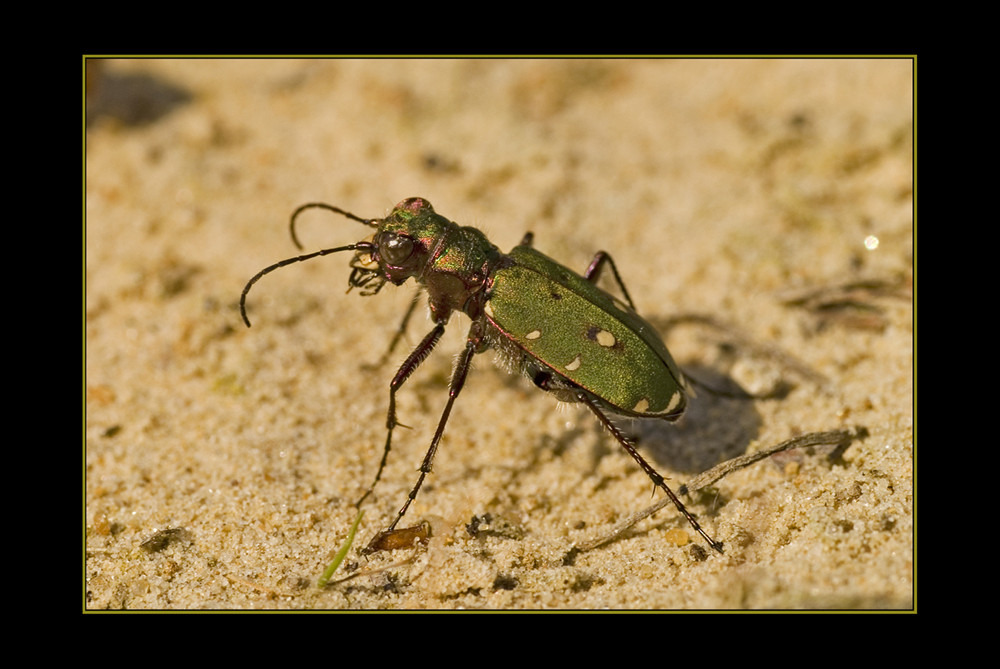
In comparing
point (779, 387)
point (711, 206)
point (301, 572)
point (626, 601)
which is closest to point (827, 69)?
point (711, 206)

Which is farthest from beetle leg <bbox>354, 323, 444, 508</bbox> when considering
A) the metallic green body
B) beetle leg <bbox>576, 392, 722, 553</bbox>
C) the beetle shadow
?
the beetle shadow

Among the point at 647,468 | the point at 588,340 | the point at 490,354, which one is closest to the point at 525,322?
the point at 588,340

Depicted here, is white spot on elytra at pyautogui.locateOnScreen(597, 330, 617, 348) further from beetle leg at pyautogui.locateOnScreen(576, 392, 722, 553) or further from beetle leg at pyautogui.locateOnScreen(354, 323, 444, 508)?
beetle leg at pyautogui.locateOnScreen(354, 323, 444, 508)

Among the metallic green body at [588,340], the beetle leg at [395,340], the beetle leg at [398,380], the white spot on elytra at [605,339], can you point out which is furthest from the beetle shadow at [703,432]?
the beetle leg at [395,340]

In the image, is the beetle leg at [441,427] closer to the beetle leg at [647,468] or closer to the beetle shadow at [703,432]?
the beetle leg at [647,468]

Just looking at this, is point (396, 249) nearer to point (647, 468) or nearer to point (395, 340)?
point (395, 340)

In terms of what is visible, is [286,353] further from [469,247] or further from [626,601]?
[626,601]
